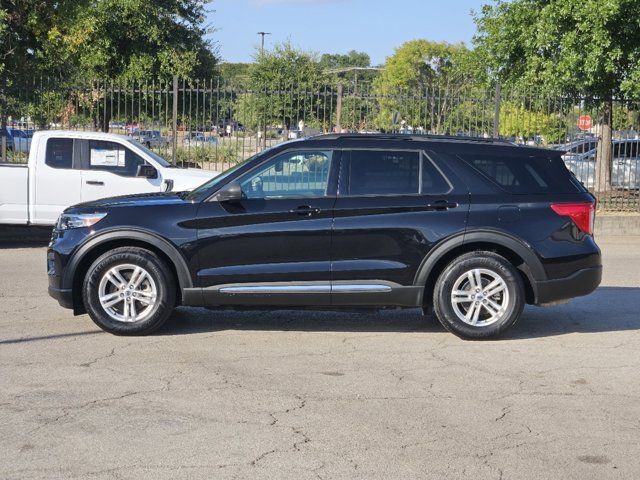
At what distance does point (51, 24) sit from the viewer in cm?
1947

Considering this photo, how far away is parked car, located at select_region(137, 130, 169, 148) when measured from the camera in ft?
66.3

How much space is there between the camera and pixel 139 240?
27.7ft

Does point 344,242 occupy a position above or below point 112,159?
below

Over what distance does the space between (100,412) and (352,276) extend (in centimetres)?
285

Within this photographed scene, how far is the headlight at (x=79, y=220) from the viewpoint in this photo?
27.9ft

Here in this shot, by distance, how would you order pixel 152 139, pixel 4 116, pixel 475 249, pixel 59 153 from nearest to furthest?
pixel 475 249
pixel 59 153
pixel 4 116
pixel 152 139

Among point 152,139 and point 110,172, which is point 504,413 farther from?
point 152,139

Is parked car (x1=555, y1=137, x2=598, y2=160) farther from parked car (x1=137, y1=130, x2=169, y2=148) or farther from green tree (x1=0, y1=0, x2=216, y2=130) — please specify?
green tree (x1=0, y1=0, x2=216, y2=130)

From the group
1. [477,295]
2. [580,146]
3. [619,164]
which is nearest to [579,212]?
[477,295]

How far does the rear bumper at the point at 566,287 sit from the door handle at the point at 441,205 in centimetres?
100

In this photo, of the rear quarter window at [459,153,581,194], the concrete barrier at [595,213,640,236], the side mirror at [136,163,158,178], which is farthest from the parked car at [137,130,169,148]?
the rear quarter window at [459,153,581,194]

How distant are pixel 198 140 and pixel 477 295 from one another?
13673mm

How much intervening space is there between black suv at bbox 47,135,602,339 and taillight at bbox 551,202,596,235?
0.04ft

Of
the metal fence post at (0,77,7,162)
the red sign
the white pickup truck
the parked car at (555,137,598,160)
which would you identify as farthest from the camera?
the red sign
